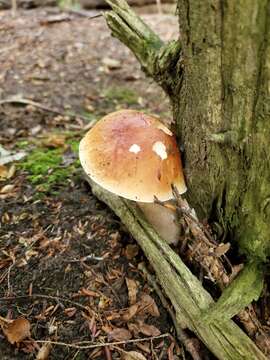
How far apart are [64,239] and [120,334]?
73 cm

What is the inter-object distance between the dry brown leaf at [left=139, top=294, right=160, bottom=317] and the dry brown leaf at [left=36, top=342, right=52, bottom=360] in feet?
1.67

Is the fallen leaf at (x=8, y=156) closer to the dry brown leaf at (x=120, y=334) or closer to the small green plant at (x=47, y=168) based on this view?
the small green plant at (x=47, y=168)

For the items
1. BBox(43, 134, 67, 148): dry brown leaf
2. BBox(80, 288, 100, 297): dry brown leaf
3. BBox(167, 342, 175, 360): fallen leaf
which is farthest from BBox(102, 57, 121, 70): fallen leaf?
BBox(167, 342, 175, 360): fallen leaf

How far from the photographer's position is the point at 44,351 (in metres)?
2.04

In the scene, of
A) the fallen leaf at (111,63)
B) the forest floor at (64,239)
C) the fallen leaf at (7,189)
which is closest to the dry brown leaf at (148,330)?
the forest floor at (64,239)

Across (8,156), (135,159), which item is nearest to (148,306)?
(135,159)

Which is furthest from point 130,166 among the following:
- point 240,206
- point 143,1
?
point 143,1

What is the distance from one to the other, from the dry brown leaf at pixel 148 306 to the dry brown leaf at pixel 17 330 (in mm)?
604

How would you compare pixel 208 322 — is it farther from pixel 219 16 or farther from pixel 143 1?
pixel 143 1

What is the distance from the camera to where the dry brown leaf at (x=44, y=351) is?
6.64ft

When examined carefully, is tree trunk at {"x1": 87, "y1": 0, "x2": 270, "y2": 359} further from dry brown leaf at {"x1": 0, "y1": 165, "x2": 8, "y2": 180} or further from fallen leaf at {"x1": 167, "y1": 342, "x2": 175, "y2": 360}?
dry brown leaf at {"x1": 0, "y1": 165, "x2": 8, "y2": 180}

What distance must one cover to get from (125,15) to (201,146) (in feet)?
3.15

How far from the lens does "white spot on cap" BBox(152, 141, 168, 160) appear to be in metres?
2.11

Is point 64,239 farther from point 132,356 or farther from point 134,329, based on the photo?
point 132,356
